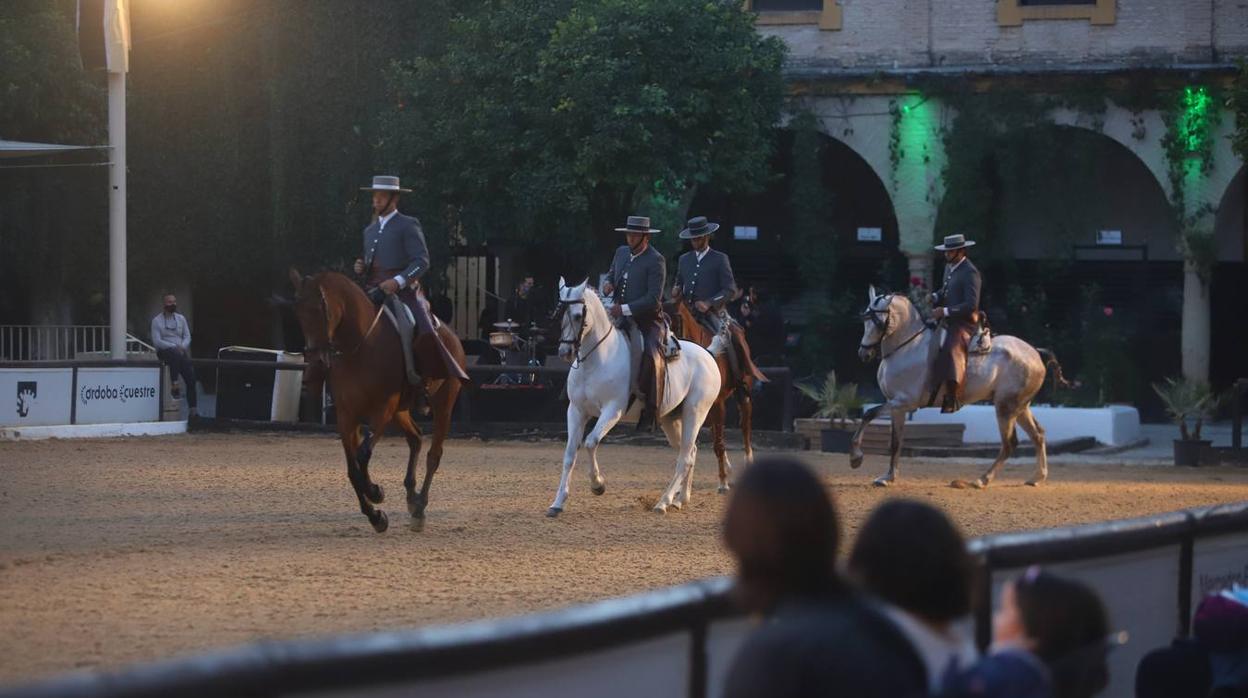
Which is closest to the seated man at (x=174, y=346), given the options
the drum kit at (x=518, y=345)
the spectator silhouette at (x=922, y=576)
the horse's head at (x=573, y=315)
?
the drum kit at (x=518, y=345)

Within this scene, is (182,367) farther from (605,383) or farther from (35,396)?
(605,383)

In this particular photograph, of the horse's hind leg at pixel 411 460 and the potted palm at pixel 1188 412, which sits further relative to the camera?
the potted palm at pixel 1188 412

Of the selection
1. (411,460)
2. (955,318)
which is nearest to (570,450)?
(411,460)

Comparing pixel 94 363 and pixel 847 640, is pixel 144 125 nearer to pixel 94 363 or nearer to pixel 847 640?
pixel 94 363

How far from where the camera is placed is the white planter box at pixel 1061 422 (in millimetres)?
25719

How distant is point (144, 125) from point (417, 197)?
6322mm

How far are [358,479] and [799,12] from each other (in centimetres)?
2174

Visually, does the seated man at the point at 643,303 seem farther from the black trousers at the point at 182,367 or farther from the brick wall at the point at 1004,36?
the brick wall at the point at 1004,36

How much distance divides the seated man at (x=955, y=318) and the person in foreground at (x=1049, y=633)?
571 inches

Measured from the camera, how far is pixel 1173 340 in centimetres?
3216

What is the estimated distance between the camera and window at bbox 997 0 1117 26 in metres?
31.9

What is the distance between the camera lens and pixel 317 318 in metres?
13.4

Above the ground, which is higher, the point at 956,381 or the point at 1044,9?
the point at 1044,9

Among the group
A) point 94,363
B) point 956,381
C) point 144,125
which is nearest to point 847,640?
point 956,381
